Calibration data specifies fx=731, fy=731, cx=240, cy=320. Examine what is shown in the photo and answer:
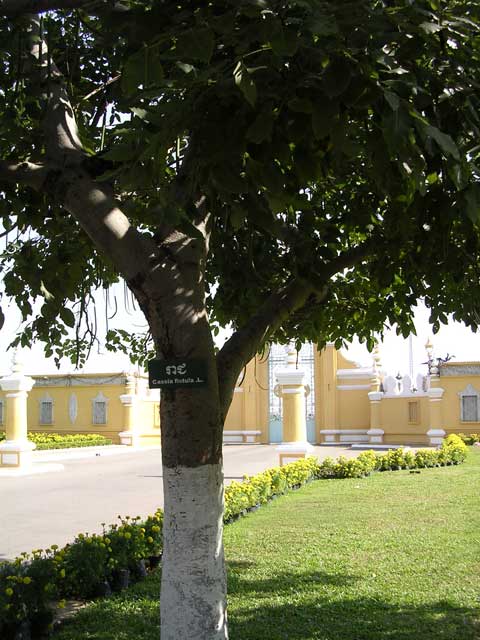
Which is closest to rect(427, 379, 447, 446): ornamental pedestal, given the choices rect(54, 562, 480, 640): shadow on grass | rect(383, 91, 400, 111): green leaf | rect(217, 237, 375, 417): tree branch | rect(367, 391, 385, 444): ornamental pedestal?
rect(367, 391, 385, 444): ornamental pedestal

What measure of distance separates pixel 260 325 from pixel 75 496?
1250cm

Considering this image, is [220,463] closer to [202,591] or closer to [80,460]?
[202,591]

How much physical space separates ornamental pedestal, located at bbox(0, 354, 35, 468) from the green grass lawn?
1077 centimetres

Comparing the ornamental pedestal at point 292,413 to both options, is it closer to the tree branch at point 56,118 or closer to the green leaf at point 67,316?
the green leaf at point 67,316

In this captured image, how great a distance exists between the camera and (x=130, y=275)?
3312 millimetres

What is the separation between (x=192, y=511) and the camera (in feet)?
10.7

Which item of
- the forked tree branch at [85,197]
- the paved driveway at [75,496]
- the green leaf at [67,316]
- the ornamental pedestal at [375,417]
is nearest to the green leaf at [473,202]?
the forked tree branch at [85,197]

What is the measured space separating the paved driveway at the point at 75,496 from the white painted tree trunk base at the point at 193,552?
6.26m

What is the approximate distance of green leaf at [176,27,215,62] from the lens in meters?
1.97

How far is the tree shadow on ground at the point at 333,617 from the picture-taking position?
5078 mm

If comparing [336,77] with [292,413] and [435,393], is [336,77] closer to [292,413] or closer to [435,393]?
[292,413]

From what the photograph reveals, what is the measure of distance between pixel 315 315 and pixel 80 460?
21.8 m

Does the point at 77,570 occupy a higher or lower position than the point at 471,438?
higher

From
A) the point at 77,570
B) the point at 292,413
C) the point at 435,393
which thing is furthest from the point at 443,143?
the point at 435,393
